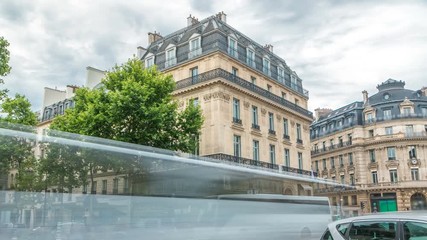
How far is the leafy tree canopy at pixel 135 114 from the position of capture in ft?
60.1

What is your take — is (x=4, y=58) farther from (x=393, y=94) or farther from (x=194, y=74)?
(x=393, y=94)

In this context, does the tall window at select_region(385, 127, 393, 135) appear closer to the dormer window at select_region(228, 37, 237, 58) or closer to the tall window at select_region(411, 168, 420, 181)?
the tall window at select_region(411, 168, 420, 181)

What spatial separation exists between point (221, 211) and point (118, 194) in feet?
9.03

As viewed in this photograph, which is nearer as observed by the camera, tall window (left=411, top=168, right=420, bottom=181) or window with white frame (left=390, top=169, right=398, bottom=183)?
tall window (left=411, top=168, right=420, bottom=181)

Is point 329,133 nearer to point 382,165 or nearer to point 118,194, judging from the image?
point 382,165

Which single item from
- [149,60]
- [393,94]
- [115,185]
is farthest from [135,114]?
[393,94]

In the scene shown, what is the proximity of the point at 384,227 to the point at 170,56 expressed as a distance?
26811 mm

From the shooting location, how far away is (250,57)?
30609 mm

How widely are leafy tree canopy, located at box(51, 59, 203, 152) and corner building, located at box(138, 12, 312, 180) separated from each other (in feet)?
13.9

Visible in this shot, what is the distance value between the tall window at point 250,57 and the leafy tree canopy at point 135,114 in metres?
11.2

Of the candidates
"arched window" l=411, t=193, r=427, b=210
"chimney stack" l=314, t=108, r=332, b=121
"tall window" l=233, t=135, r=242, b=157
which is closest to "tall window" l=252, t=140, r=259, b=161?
"tall window" l=233, t=135, r=242, b=157

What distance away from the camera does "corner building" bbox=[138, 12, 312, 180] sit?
86.1 feet

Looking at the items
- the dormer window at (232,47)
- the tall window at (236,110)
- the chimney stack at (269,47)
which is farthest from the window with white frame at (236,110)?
the chimney stack at (269,47)

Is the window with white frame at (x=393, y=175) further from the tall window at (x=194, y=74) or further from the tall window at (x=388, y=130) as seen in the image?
the tall window at (x=194, y=74)
